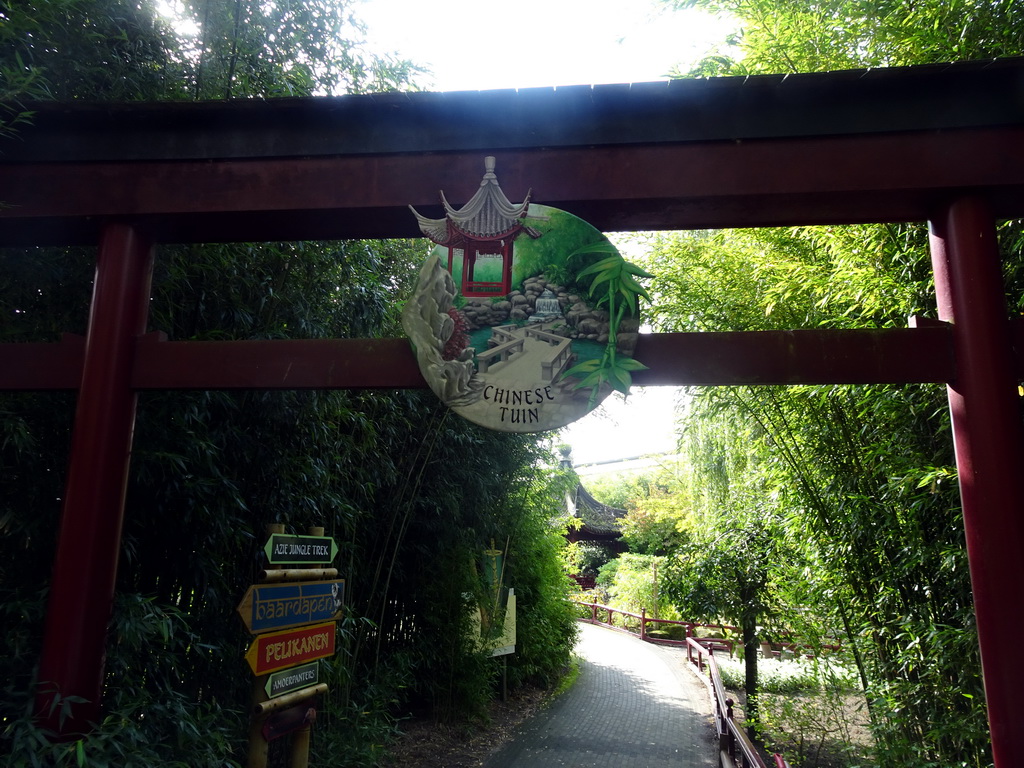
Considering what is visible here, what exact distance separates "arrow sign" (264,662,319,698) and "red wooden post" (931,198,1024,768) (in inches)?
99.3

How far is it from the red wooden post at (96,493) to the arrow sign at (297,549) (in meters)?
0.60

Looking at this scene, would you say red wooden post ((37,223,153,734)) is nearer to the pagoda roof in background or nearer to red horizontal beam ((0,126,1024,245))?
red horizontal beam ((0,126,1024,245))

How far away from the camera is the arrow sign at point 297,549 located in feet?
9.50

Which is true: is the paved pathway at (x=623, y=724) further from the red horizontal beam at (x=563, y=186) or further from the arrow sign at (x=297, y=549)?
the red horizontal beam at (x=563, y=186)

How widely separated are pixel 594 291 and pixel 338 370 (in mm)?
908

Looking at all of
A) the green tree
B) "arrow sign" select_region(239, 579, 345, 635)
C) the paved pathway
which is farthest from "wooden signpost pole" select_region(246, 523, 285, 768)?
the paved pathway

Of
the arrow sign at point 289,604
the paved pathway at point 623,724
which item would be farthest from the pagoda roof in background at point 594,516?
the arrow sign at point 289,604

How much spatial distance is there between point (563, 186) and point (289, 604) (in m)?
2.05

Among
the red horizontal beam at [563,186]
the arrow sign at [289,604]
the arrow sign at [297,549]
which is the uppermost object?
the red horizontal beam at [563,186]

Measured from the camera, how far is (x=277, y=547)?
9.58ft

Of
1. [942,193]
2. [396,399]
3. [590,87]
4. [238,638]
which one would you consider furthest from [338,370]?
[396,399]

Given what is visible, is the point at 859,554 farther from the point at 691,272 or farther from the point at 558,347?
the point at 558,347

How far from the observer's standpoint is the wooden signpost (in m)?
2.87

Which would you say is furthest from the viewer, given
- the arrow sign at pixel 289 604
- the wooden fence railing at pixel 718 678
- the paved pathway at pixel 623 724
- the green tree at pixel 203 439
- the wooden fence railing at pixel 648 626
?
the wooden fence railing at pixel 648 626
